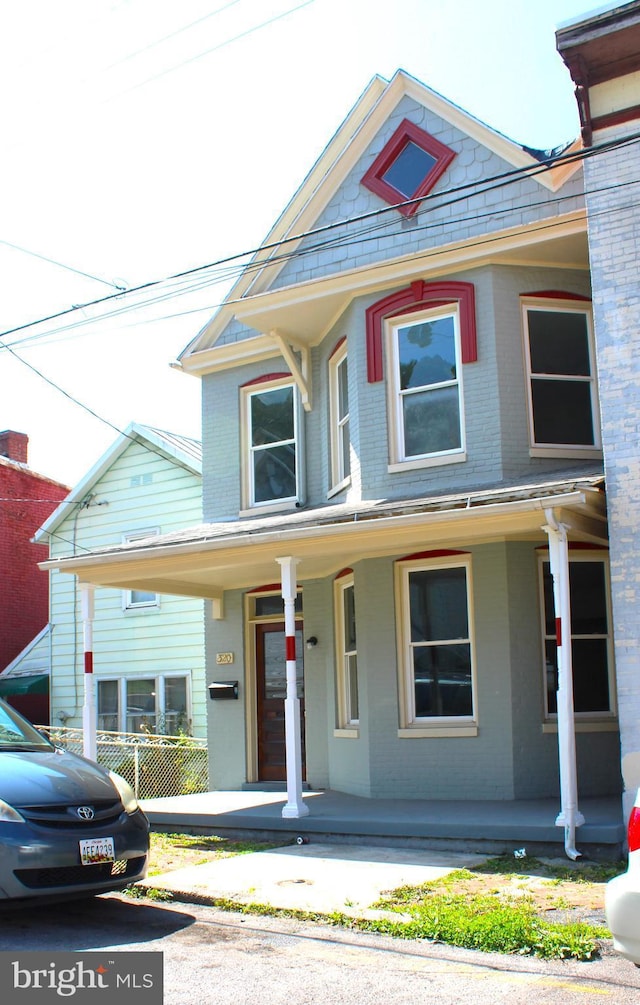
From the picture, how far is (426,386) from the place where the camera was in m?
12.3

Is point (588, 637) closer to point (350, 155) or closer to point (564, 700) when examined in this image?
point (564, 700)

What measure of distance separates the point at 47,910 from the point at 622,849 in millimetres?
4732

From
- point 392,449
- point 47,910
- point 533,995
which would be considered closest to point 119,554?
point 392,449

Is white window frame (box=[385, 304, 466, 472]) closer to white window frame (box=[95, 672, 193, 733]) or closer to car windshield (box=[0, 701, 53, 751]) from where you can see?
car windshield (box=[0, 701, 53, 751])

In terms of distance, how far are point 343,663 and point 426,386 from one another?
3745 millimetres


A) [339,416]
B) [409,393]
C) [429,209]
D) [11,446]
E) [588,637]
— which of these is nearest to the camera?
[588,637]

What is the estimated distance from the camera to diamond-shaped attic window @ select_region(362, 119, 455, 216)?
12.6 metres

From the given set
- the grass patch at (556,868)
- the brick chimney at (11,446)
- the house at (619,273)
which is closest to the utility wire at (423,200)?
the house at (619,273)

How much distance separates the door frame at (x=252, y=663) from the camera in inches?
566

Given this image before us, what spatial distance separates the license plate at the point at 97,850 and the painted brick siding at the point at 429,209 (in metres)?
7.29

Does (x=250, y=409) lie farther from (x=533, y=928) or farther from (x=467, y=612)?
(x=533, y=928)

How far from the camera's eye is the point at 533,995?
17.2ft

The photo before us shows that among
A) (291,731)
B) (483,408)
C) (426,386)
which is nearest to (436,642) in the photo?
(291,731)

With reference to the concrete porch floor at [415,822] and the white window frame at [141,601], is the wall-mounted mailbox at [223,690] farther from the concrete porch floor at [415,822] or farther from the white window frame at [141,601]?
the white window frame at [141,601]
